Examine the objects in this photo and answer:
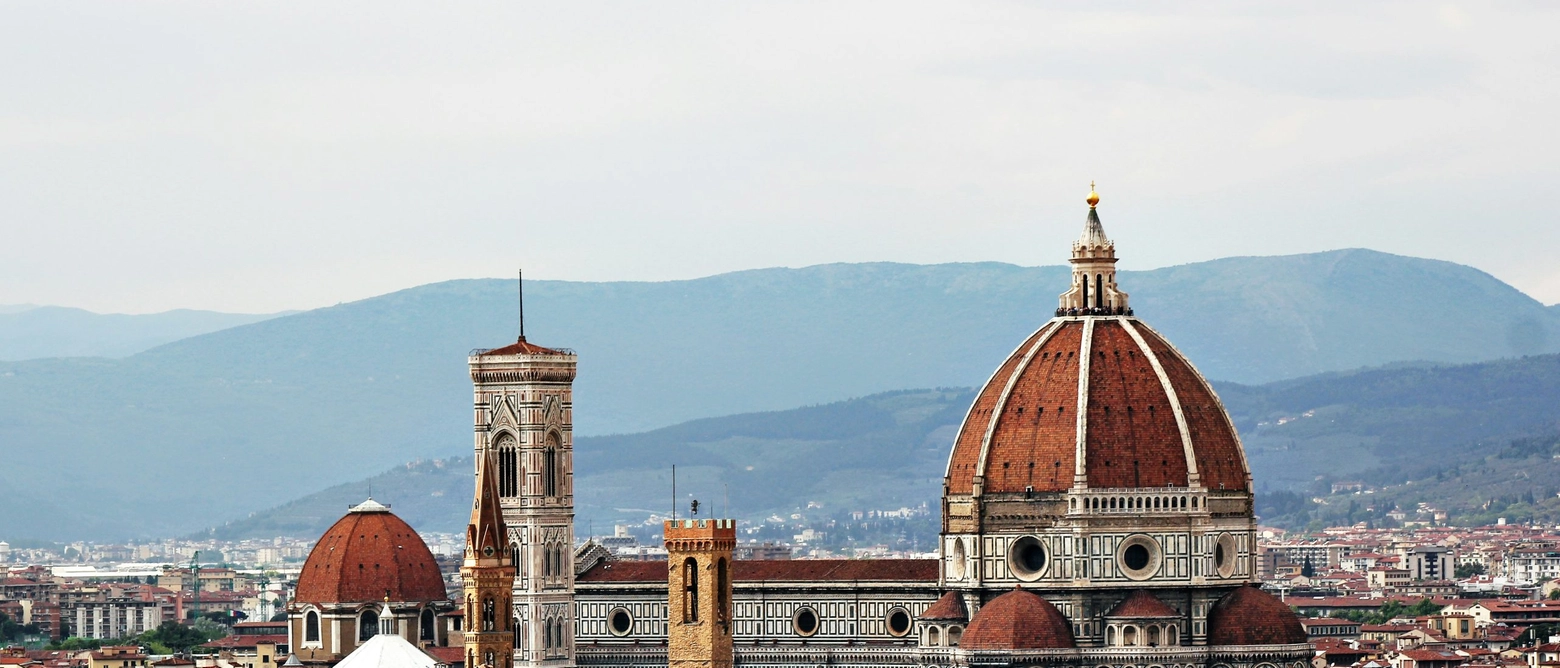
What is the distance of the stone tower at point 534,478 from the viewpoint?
108 m

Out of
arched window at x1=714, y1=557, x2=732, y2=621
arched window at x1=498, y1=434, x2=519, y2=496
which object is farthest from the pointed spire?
arched window at x1=498, y1=434, x2=519, y2=496

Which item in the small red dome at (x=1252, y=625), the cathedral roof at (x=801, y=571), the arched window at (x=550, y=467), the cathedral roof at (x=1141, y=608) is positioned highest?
the arched window at (x=550, y=467)

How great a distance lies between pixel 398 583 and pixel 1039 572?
1064 inches

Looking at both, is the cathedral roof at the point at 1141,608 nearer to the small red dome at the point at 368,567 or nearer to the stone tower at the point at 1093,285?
the stone tower at the point at 1093,285

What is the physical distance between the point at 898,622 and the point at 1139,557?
28.8ft

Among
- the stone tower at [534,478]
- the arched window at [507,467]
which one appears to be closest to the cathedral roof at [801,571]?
the stone tower at [534,478]

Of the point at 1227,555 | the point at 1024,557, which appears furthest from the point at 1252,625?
the point at 1024,557

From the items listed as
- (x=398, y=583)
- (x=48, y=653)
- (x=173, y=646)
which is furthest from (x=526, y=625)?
(x=173, y=646)

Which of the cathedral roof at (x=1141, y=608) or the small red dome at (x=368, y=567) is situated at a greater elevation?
the small red dome at (x=368, y=567)

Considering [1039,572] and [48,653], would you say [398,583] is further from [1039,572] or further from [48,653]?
[48,653]

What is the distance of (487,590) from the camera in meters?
81.1

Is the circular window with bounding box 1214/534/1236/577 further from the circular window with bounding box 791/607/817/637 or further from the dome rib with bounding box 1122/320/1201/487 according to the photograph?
the circular window with bounding box 791/607/817/637

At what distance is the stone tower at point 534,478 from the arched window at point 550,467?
30 mm

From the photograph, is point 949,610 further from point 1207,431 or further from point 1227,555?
point 1207,431
